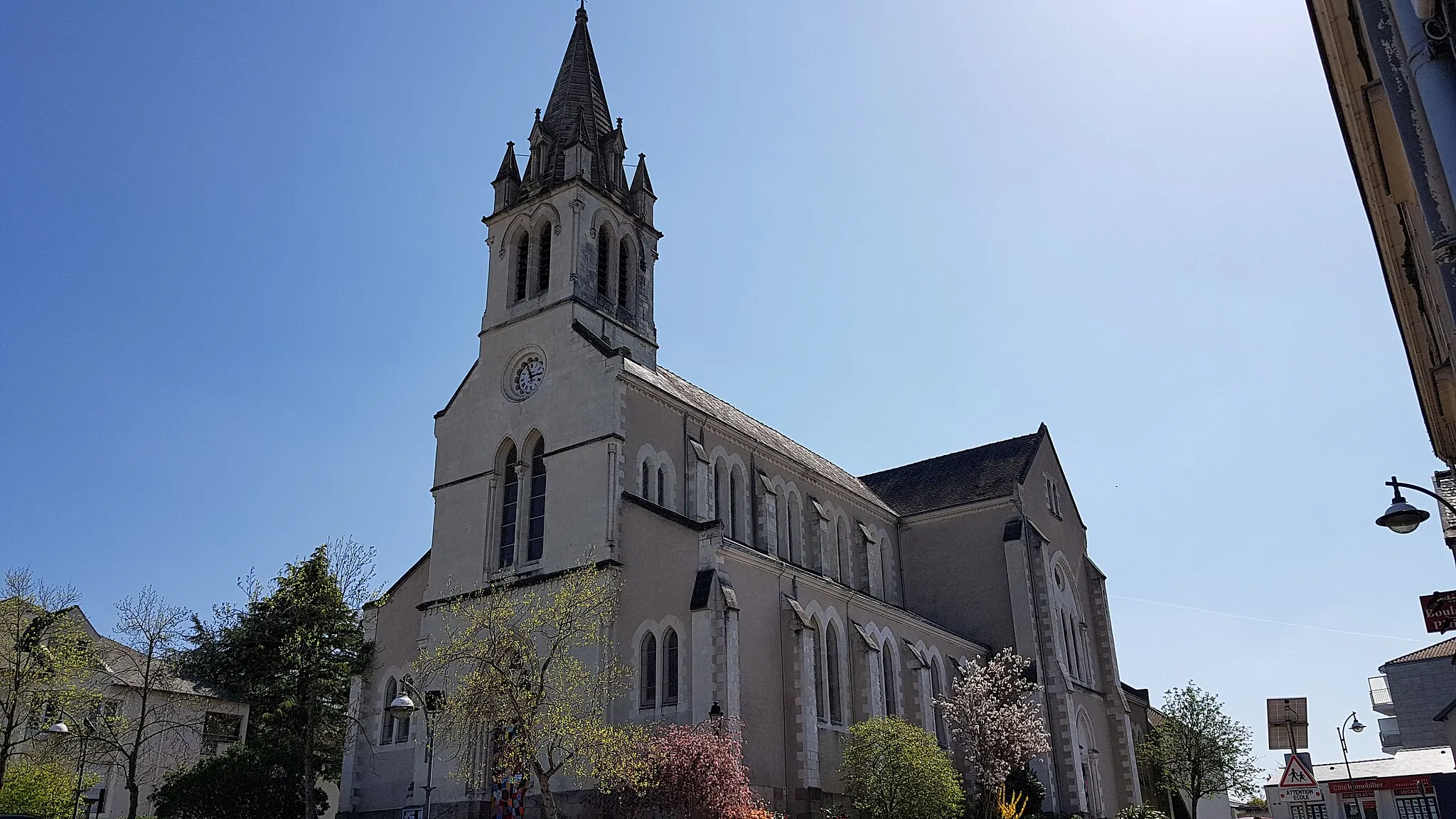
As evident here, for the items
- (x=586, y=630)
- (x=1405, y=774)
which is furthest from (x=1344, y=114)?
(x=1405, y=774)

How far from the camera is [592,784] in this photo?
2650cm

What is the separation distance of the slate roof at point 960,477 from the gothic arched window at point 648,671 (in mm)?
19079

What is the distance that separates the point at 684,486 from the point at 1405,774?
3732 cm

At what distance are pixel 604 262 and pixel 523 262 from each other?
112 inches

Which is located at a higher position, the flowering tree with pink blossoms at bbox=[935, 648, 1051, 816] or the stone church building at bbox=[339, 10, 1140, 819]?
the stone church building at bbox=[339, 10, 1140, 819]

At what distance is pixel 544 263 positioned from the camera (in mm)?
35781

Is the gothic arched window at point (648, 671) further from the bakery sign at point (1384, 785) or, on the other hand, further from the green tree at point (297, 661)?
the bakery sign at point (1384, 785)

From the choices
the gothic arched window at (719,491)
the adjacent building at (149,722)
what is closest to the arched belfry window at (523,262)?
the gothic arched window at (719,491)

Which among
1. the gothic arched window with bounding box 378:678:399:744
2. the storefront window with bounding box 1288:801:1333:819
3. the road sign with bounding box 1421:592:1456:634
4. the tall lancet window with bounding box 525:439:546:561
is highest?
the tall lancet window with bounding box 525:439:546:561

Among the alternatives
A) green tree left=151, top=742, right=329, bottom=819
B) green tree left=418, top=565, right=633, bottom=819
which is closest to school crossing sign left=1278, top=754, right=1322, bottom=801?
green tree left=418, top=565, right=633, bottom=819

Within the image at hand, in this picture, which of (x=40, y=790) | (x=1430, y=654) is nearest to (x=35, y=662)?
(x=40, y=790)

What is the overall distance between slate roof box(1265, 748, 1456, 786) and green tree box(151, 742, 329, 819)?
41.1 meters

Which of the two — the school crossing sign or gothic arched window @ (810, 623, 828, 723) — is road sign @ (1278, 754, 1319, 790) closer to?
the school crossing sign

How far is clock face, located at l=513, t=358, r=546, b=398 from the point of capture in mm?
33406
